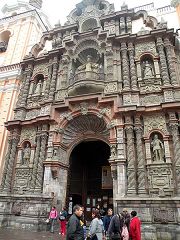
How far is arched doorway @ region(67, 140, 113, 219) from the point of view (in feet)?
48.2

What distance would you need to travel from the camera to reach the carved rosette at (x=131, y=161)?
35.1ft

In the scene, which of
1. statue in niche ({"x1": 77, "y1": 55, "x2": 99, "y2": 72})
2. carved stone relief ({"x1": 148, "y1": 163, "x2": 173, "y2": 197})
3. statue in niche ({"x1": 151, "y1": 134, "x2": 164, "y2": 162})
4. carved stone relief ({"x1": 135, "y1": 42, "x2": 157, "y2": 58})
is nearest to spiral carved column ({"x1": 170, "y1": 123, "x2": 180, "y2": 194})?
carved stone relief ({"x1": 148, "y1": 163, "x2": 173, "y2": 197})

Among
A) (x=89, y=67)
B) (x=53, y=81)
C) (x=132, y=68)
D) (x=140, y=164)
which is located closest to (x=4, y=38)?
(x=53, y=81)

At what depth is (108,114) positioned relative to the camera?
42.5ft

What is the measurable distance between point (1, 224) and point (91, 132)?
23.4ft

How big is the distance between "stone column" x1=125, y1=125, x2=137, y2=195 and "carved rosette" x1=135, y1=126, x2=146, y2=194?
235 mm

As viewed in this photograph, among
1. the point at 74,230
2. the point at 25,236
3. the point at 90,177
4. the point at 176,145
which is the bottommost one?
the point at 25,236

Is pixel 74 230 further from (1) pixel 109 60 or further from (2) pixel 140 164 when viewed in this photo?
(1) pixel 109 60

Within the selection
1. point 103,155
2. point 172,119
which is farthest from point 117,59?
point 103,155

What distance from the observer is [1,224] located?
40.2 ft

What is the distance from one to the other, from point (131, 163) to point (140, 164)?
436mm

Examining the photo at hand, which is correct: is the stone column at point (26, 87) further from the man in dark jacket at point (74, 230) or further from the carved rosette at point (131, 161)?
the man in dark jacket at point (74, 230)

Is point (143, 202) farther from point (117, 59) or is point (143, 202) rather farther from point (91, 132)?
point (117, 59)

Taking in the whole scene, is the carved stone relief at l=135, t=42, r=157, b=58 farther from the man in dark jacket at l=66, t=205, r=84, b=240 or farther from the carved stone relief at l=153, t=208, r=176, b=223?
the man in dark jacket at l=66, t=205, r=84, b=240
